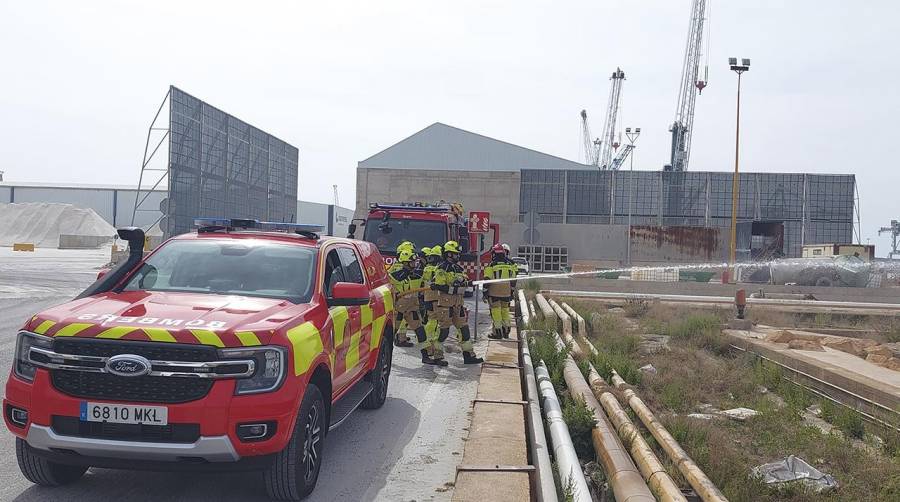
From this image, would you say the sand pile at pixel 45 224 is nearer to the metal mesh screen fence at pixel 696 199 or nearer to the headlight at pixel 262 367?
the metal mesh screen fence at pixel 696 199

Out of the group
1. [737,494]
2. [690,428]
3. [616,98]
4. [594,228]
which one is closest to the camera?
[737,494]

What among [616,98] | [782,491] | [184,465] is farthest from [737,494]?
[616,98]

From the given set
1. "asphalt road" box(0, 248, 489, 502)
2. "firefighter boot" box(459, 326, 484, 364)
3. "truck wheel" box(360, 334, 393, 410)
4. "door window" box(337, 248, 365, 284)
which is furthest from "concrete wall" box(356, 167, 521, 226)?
"door window" box(337, 248, 365, 284)

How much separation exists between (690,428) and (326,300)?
10.8ft

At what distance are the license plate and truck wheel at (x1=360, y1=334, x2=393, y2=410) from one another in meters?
3.35

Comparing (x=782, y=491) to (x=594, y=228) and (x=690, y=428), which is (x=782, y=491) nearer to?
(x=690, y=428)

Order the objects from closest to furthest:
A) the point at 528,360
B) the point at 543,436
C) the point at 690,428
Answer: the point at 543,436 < the point at 690,428 < the point at 528,360

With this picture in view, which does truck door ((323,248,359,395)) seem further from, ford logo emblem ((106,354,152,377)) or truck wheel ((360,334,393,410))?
ford logo emblem ((106,354,152,377))

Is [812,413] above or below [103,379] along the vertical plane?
below

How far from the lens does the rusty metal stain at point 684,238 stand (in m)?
47.7

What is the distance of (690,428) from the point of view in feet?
21.7

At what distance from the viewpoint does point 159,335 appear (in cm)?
446

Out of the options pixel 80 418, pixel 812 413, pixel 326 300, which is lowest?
pixel 812 413

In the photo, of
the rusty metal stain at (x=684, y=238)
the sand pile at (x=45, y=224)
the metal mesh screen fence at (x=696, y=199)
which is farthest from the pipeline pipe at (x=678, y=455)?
the sand pile at (x=45, y=224)
